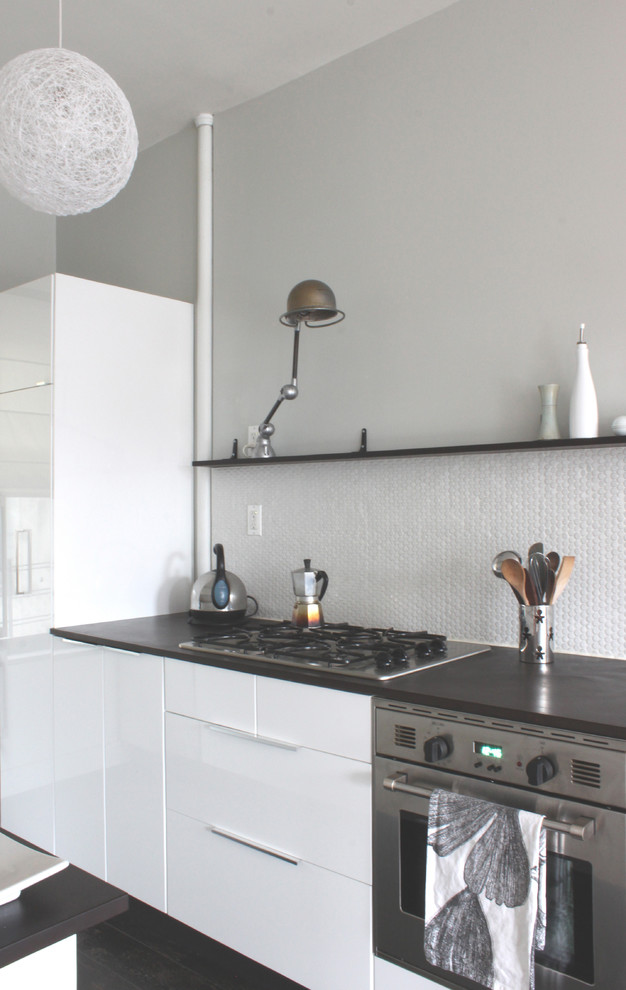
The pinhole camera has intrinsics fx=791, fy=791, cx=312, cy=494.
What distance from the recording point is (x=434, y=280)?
246 cm

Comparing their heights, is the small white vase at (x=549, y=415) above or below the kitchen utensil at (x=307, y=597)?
above

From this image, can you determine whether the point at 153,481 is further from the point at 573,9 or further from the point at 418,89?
the point at 573,9

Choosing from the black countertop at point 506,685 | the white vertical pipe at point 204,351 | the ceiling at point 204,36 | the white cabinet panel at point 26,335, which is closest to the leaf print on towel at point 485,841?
the black countertop at point 506,685

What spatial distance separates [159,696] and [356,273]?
1.50 metres

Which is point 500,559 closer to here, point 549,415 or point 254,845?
point 549,415

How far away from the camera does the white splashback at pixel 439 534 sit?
2115 millimetres

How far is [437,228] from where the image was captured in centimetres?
245

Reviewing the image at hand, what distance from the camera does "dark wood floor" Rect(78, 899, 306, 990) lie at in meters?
2.17

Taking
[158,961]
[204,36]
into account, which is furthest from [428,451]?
[158,961]

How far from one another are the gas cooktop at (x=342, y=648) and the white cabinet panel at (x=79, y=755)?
0.40 meters

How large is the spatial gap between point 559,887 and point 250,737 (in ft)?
2.80

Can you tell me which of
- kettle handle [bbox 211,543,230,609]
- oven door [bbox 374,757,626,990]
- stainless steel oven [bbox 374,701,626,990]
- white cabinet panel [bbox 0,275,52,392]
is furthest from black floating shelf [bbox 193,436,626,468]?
oven door [bbox 374,757,626,990]

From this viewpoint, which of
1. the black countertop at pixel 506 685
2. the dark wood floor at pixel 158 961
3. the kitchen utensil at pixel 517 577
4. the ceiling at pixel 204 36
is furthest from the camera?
the ceiling at pixel 204 36

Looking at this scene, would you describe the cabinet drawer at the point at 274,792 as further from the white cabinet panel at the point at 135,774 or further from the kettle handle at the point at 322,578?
the kettle handle at the point at 322,578
